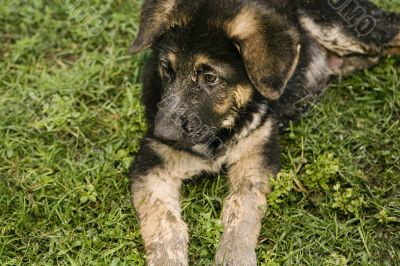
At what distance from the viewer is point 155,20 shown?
4203 mm

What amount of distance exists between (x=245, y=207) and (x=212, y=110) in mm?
739

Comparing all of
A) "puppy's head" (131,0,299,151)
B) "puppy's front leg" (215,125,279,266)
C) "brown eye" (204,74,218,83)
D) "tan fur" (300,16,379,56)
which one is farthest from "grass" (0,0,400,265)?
"brown eye" (204,74,218,83)

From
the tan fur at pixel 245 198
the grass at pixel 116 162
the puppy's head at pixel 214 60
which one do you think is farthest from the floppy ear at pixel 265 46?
the grass at pixel 116 162

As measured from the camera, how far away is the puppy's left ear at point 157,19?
4.07 m

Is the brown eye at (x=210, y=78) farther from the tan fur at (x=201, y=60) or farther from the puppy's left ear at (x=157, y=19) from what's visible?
the puppy's left ear at (x=157, y=19)

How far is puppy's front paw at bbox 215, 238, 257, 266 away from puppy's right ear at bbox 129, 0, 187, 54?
5.07ft

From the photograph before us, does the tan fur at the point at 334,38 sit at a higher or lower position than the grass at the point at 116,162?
higher

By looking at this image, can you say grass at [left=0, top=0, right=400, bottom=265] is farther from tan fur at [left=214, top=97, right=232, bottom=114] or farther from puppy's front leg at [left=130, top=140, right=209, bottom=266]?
tan fur at [left=214, top=97, right=232, bottom=114]

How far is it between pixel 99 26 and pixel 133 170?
85.4 inches

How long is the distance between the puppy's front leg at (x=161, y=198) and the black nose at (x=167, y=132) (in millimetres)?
458

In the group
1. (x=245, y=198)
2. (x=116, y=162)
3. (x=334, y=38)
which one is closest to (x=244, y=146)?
(x=245, y=198)

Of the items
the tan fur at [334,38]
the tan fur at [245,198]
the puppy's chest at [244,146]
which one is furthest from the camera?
the tan fur at [334,38]

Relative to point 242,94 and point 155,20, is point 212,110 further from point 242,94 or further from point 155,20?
point 155,20

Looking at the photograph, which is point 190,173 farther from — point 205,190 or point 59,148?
point 59,148
